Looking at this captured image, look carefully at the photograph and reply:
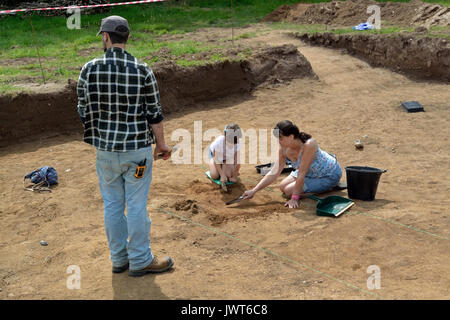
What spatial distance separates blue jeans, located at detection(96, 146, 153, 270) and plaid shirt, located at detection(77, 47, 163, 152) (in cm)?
9

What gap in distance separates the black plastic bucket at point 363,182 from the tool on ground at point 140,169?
283 centimetres

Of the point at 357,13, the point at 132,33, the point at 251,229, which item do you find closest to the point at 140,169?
the point at 251,229

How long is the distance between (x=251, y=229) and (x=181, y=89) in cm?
572

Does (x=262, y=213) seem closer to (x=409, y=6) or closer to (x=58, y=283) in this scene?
(x=58, y=283)

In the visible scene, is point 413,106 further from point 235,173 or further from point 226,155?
point 226,155

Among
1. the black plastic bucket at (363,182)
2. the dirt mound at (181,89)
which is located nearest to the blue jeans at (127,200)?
the black plastic bucket at (363,182)

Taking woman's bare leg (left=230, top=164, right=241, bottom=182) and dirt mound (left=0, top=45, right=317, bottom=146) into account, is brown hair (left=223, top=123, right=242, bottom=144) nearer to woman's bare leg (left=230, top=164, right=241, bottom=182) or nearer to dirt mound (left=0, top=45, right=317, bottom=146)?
woman's bare leg (left=230, top=164, right=241, bottom=182)

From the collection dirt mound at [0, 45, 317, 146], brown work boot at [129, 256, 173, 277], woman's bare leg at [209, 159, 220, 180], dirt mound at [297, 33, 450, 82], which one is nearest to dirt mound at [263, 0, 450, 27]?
dirt mound at [297, 33, 450, 82]

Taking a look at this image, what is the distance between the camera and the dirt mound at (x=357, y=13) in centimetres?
1479

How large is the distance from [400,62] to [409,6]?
16.0 feet

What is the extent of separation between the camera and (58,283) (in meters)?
4.21

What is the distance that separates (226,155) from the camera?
21.2 feet

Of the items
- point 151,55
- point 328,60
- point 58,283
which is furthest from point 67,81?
point 328,60

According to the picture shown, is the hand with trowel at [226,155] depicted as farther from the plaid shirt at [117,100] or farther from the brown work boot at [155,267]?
the plaid shirt at [117,100]
